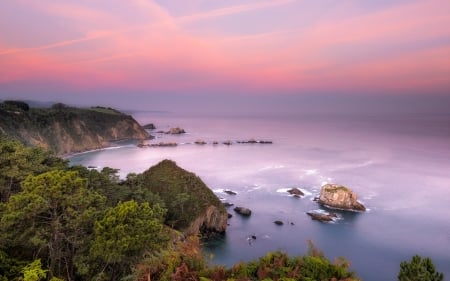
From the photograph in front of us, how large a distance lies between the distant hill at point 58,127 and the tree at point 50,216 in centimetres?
8628

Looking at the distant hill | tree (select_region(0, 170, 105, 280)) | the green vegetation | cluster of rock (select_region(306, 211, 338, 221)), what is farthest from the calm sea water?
tree (select_region(0, 170, 105, 280))

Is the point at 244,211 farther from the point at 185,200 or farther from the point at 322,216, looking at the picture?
the point at 185,200

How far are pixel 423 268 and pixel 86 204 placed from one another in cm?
2720

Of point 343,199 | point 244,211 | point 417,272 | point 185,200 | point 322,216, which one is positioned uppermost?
point 417,272

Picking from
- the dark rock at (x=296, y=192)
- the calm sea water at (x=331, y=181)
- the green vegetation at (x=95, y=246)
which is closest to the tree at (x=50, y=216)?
→ the green vegetation at (x=95, y=246)

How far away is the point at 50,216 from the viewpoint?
23.1 m

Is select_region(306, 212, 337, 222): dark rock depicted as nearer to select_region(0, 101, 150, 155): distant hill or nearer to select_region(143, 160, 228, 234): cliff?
select_region(143, 160, 228, 234): cliff

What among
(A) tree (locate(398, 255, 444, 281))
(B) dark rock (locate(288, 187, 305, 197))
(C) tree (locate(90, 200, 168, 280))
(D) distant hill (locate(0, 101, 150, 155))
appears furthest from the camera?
(D) distant hill (locate(0, 101, 150, 155))

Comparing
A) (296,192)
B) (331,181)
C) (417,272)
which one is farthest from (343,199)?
(417,272)

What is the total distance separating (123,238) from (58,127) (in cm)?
12035

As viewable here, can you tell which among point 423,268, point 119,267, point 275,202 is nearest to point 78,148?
point 275,202

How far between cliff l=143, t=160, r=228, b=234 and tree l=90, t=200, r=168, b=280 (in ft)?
80.9

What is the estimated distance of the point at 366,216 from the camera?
65.6 metres

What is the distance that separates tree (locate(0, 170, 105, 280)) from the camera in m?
20.9
